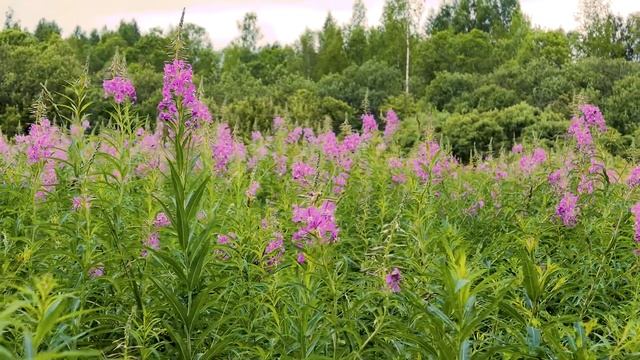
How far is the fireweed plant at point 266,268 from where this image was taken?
9.39ft

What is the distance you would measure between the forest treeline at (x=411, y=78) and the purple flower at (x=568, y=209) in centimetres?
648

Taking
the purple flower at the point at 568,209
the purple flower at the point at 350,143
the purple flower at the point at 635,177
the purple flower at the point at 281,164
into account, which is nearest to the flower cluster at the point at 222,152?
the purple flower at the point at 281,164

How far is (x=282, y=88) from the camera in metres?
38.2

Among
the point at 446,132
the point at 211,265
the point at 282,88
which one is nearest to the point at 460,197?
the point at 211,265

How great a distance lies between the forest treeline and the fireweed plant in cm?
640

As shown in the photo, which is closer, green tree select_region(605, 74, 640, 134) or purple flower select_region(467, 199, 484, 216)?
purple flower select_region(467, 199, 484, 216)

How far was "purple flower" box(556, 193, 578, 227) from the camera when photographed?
5.24m

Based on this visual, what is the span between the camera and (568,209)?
17.3ft

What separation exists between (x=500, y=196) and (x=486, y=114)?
63.1ft

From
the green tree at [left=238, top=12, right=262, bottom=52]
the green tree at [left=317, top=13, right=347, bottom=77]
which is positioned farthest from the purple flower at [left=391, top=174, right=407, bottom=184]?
the green tree at [left=238, top=12, right=262, bottom=52]

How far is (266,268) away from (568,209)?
2.71m

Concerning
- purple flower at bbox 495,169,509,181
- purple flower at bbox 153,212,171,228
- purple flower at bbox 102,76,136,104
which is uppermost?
purple flower at bbox 102,76,136,104

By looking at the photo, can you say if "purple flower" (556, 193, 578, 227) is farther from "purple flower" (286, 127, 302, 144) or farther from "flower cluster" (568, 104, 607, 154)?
"purple flower" (286, 127, 302, 144)

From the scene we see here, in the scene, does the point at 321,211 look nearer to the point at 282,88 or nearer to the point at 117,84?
the point at 117,84
